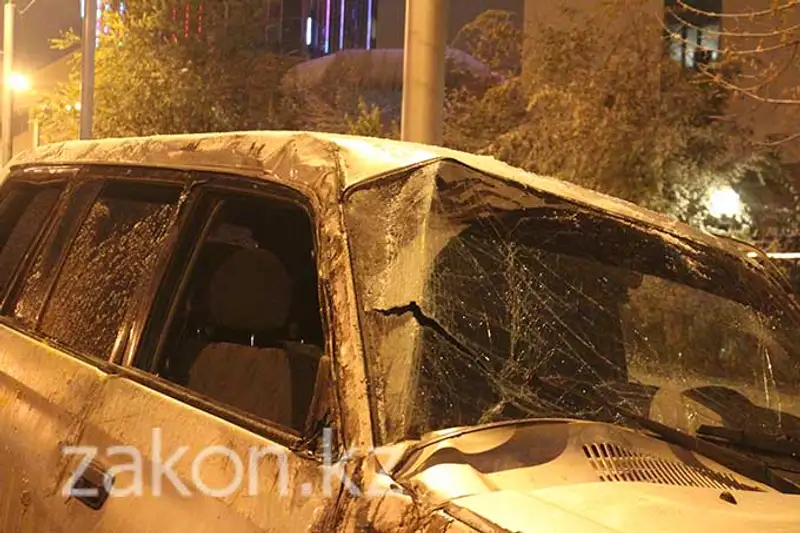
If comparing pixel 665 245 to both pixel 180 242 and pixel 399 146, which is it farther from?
pixel 180 242

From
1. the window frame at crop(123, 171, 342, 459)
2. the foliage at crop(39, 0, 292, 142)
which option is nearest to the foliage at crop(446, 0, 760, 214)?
the foliage at crop(39, 0, 292, 142)

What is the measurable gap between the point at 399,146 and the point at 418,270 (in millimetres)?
427

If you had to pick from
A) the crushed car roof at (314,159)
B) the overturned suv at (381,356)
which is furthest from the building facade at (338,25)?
the overturned suv at (381,356)

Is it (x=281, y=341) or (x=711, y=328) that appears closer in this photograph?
(x=281, y=341)

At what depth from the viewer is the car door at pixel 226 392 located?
6.55 ft

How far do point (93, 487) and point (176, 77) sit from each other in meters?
16.8

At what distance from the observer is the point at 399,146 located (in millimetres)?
2488

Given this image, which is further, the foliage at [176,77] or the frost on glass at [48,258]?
the foliage at [176,77]

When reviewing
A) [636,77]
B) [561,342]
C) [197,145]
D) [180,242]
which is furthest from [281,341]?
[636,77]

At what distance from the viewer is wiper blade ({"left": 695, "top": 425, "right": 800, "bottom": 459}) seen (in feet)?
7.88

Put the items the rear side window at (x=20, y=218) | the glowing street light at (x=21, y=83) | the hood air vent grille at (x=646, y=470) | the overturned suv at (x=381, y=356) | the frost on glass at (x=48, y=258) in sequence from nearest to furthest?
1. the overturned suv at (x=381, y=356)
2. the hood air vent grille at (x=646, y=470)
3. the frost on glass at (x=48, y=258)
4. the rear side window at (x=20, y=218)
5. the glowing street light at (x=21, y=83)

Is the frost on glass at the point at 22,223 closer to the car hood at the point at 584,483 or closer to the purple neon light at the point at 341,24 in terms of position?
the car hood at the point at 584,483

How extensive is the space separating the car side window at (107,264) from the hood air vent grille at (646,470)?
4.45ft

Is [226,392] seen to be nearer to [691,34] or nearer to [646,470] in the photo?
[646,470]
